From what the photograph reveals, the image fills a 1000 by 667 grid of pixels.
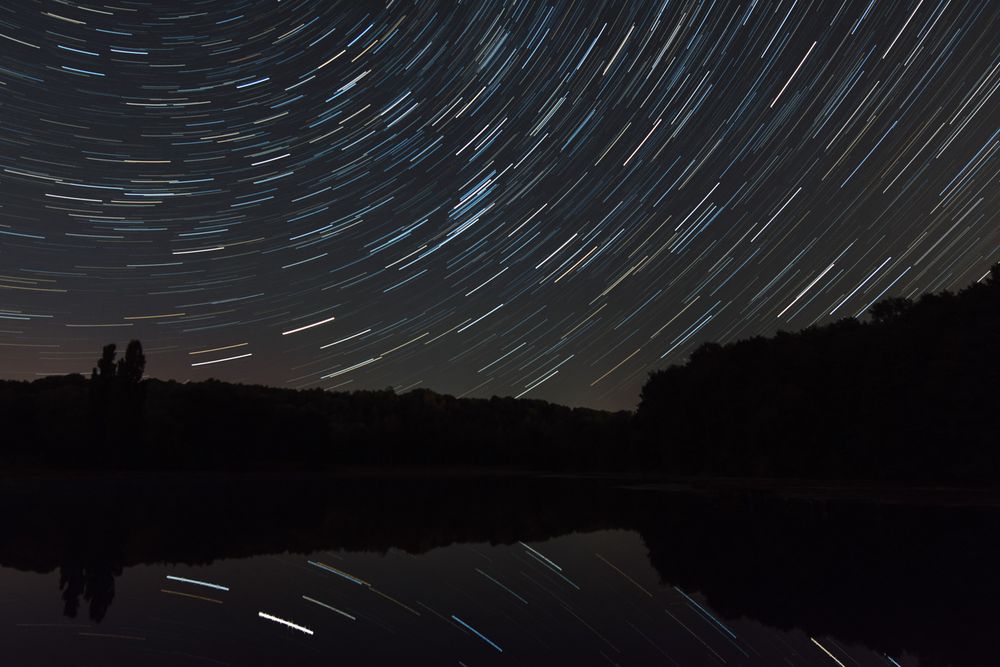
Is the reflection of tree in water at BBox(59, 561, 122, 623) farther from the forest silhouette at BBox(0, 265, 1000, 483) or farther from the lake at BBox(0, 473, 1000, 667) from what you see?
the forest silhouette at BBox(0, 265, 1000, 483)

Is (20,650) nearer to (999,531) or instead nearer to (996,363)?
(999,531)

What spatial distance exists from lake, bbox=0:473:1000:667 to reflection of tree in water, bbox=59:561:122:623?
5 centimetres

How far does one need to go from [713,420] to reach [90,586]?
178ft

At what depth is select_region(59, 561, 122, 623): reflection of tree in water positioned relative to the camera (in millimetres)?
9445

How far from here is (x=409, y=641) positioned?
7.98 m

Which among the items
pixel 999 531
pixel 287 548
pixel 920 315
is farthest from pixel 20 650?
pixel 920 315

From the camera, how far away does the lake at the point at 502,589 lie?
7.52m

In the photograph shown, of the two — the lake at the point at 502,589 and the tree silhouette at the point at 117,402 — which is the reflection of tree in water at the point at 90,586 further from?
the tree silhouette at the point at 117,402

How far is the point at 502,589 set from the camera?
11227 millimetres

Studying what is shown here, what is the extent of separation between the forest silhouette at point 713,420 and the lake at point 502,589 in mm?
18379

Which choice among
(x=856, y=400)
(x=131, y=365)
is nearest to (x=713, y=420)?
(x=856, y=400)

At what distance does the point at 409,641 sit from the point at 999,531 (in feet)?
53.9

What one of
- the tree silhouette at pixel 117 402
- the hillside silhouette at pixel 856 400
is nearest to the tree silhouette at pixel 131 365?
the tree silhouette at pixel 117 402

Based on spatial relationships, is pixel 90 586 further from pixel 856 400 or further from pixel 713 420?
pixel 713 420
